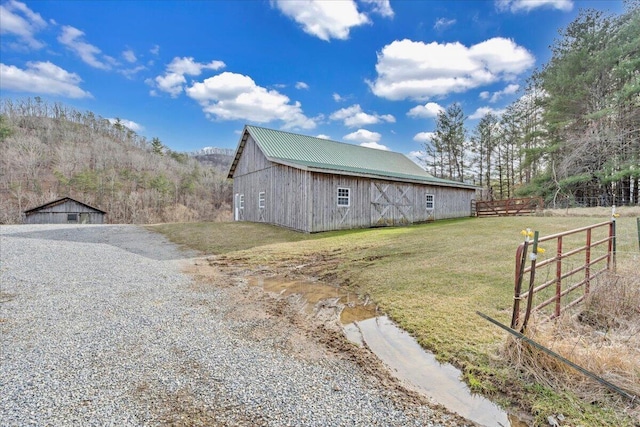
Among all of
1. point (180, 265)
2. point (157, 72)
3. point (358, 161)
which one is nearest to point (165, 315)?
point (180, 265)

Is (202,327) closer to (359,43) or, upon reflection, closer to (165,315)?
(165,315)

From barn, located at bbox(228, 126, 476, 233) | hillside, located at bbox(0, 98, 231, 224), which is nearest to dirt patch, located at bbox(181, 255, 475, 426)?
barn, located at bbox(228, 126, 476, 233)

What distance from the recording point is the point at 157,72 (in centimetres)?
3212

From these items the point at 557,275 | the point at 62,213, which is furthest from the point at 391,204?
the point at 62,213

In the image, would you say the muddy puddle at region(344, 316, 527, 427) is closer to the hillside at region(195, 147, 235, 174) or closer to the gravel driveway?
the gravel driveway

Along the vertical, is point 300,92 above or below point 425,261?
above

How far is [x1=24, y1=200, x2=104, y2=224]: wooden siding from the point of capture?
25.7 meters

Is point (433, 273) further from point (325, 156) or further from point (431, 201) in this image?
point (431, 201)

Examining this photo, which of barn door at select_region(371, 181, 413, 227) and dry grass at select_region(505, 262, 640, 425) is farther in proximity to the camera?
barn door at select_region(371, 181, 413, 227)

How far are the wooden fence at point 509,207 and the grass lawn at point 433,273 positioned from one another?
27.7 ft

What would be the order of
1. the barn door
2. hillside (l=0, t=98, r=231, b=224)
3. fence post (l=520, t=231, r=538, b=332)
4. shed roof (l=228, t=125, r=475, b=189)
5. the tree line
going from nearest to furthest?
fence post (l=520, t=231, r=538, b=332)
shed roof (l=228, t=125, r=475, b=189)
the barn door
the tree line
hillside (l=0, t=98, r=231, b=224)

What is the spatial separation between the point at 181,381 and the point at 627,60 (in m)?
27.0

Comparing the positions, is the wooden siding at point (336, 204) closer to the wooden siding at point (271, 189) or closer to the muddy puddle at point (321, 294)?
the wooden siding at point (271, 189)

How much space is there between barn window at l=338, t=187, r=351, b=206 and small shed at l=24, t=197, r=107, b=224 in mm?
26399
